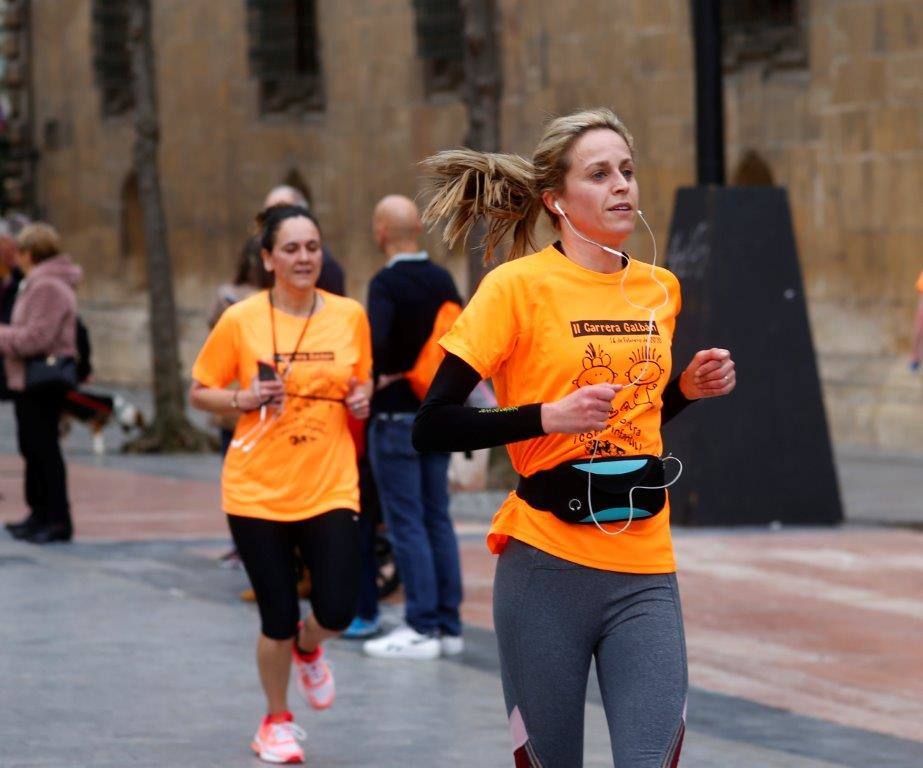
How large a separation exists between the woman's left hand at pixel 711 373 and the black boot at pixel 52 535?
25.9 feet

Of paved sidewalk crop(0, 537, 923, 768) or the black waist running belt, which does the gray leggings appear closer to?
the black waist running belt

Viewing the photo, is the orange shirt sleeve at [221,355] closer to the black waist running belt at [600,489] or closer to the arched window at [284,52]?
the black waist running belt at [600,489]

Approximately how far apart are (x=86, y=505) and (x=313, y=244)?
747 cm

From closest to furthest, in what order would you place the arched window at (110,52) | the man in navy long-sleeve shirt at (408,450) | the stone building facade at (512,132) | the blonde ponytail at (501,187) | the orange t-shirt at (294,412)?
the blonde ponytail at (501,187) → the orange t-shirt at (294,412) → the man in navy long-sleeve shirt at (408,450) → the stone building facade at (512,132) → the arched window at (110,52)

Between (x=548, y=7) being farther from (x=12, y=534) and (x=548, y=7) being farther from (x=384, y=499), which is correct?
(x=384, y=499)

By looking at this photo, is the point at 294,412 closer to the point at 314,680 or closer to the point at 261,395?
the point at 261,395

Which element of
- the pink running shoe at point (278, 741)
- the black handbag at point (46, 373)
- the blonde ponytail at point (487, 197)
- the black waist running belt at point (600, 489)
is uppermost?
the blonde ponytail at point (487, 197)

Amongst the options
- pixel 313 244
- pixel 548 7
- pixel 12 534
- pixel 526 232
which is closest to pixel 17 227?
pixel 548 7

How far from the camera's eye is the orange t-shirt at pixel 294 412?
22.6 ft

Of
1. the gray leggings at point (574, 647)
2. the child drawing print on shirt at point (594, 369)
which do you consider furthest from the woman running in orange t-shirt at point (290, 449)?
the child drawing print on shirt at point (594, 369)

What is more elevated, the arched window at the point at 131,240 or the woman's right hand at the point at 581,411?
the woman's right hand at the point at 581,411

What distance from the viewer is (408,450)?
28.6ft

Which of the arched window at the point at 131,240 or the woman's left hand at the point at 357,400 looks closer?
the woman's left hand at the point at 357,400

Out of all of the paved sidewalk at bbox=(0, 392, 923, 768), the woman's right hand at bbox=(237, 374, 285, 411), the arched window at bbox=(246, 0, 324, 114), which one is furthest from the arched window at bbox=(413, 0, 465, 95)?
the woman's right hand at bbox=(237, 374, 285, 411)
